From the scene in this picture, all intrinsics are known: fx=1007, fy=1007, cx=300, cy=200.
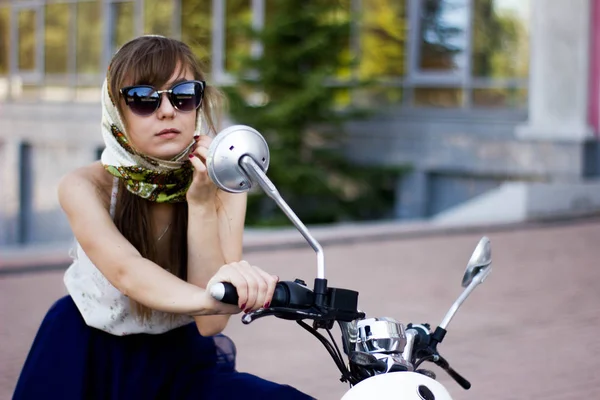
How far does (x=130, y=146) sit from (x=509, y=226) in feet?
33.7

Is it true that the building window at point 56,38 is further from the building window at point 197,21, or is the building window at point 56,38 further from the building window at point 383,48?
the building window at point 383,48

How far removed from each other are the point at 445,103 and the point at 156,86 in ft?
49.7

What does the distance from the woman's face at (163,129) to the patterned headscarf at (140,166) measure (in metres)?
0.02

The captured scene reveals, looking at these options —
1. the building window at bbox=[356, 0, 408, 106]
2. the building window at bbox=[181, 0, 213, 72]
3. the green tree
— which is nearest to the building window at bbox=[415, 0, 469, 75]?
the building window at bbox=[356, 0, 408, 106]

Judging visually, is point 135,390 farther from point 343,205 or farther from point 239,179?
point 343,205

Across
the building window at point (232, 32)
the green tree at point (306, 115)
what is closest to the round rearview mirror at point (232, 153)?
the green tree at point (306, 115)

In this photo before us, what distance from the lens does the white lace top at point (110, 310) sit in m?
2.34

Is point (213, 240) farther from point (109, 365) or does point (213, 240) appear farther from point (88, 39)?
point (88, 39)

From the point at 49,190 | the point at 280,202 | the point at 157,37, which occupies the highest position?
the point at 157,37

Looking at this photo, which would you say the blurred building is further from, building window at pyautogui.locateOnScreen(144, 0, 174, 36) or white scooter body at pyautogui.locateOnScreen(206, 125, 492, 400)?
white scooter body at pyautogui.locateOnScreen(206, 125, 492, 400)

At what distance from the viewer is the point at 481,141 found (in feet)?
53.3

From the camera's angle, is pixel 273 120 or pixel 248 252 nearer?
pixel 248 252

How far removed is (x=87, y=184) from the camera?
2332 millimetres

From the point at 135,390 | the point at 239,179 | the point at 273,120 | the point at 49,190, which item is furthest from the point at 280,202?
the point at 49,190
